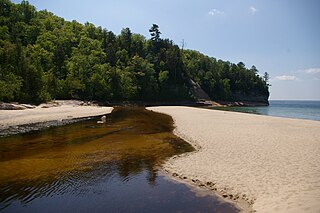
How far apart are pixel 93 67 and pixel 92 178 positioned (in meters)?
81.5

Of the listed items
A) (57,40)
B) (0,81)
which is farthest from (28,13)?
(0,81)

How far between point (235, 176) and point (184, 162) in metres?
3.78

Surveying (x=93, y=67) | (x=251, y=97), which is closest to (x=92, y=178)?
(x=93, y=67)

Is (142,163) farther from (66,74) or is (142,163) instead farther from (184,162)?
(66,74)

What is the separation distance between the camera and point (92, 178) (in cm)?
1269

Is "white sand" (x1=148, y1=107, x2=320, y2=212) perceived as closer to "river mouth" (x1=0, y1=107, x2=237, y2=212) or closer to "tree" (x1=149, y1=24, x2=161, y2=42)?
"river mouth" (x1=0, y1=107, x2=237, y2=212)

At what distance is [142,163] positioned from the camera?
607 inches

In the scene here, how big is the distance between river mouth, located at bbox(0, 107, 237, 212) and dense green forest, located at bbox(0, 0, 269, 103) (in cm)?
3577

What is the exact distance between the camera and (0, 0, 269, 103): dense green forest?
2287 inches

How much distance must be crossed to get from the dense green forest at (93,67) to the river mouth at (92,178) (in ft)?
117

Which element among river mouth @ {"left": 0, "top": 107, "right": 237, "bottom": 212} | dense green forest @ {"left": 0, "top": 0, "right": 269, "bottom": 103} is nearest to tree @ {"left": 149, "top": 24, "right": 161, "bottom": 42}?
dense green forest @ {"left": 0, "top": 0, "right": 269, "bottom": 103}

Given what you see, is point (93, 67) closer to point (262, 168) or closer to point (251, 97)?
point (262, 168)

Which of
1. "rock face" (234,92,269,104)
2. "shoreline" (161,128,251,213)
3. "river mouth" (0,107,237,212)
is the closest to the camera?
"shoreline" (161,128,251,213)

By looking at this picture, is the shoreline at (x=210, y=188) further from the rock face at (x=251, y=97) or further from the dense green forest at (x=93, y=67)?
the rock face at (x=251, y=97)
